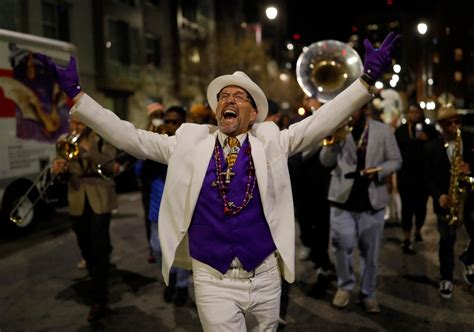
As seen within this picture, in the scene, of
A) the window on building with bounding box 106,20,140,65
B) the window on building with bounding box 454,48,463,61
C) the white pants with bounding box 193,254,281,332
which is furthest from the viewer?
the window on building with bounding box 454,48,463,61

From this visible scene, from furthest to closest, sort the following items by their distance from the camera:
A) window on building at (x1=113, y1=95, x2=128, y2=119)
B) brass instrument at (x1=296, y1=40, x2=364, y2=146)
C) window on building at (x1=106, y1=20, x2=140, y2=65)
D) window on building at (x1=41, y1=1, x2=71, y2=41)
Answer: window on building at (x1=113, y1=95, x2=128, y2=119)
window on building at (x1=106, y1=20, x2=140, y2=65)
window on building at (x1=41, y1=1, x2=71, y2=41)
brass instrument at (x1=296, y1=40, x2=364, y2=146)

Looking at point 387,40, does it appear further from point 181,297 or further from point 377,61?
point 181,297

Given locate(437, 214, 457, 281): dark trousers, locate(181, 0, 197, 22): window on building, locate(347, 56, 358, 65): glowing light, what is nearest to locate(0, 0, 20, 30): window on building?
locate(347, 56, 358, 65): glowing light

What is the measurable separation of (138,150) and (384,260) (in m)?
4.99

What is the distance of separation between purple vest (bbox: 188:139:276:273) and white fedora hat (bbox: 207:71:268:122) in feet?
1.36

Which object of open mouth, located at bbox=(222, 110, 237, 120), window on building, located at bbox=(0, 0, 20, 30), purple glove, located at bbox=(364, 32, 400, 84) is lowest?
open mouth, located at bbox=(222, 110, 237, 120)

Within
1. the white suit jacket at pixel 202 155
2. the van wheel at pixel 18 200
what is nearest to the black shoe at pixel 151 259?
the van wheel at pixel 18 200

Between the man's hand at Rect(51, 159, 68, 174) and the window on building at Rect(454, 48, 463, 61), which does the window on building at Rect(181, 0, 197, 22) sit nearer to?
the man's hand at Rect(51, 159, 68, 174)

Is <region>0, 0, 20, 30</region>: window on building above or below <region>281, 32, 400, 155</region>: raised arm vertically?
above

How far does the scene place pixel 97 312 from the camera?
17.8ft

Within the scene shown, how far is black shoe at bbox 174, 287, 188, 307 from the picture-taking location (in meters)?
5.77

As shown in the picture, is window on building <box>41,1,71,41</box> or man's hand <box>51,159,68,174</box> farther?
window on building <box>41,1,71,41</box>

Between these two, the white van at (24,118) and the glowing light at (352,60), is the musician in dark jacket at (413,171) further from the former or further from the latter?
the white van at (24,118)

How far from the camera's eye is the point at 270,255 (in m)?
3.29
